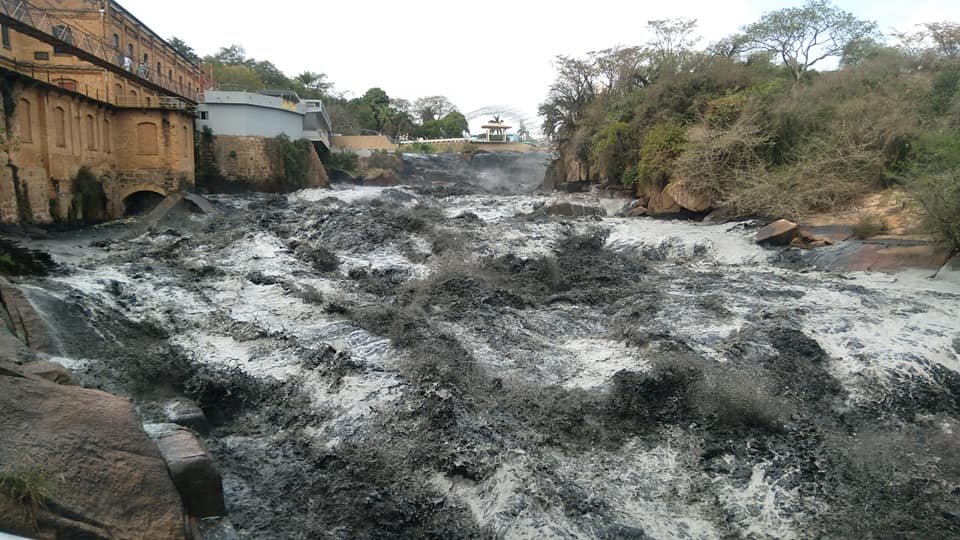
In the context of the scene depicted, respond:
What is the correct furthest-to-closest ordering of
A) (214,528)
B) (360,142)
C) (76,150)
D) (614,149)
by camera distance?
(360,142)
(614,149)
(76,150)
(214,528)

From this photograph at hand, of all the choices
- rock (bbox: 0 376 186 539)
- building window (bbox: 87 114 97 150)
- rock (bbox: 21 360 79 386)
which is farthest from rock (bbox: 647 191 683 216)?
building window (bbox: 87 114 97 150)

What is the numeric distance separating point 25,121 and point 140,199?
6.37m

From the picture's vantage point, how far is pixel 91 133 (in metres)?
19.1

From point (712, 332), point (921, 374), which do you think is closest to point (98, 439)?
point (712, 332)

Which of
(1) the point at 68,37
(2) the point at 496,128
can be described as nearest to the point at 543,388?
(1) the point at 68,37

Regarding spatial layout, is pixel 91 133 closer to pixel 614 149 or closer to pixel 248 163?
pixel 248 163

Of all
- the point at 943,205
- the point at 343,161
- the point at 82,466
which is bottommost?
the point at 82,466

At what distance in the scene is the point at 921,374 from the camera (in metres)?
6.55

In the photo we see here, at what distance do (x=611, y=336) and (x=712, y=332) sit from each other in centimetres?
132

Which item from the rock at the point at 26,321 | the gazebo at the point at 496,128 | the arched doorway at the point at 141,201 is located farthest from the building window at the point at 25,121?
the gazebo at the point at 496,128

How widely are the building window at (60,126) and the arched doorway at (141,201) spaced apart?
13.2 ft

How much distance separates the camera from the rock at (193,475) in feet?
13.4

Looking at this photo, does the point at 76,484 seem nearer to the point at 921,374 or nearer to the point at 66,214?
the point at 921,374

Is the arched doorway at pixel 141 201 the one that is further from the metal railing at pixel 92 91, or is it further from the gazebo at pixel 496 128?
the gazebo at pixel 496 128
